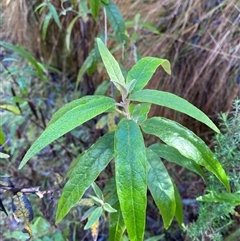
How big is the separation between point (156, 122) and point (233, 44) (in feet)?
2.04

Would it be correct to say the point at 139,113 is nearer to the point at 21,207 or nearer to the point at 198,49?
the point at 21,207

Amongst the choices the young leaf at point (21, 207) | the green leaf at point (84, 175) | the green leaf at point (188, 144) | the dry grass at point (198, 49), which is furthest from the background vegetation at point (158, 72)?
the green leaf at point (188, 144)

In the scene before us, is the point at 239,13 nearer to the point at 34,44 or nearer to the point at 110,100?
the point at 110,100

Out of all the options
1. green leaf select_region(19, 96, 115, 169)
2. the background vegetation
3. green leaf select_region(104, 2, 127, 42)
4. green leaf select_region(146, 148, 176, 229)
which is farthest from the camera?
the background vegetation

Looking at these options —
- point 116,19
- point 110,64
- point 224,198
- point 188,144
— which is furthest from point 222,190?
point 116,19

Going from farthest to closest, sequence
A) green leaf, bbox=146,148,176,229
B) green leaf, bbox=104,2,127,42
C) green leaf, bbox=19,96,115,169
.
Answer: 1. green leaf, bbox=104,2,127,42
2. green leaf, bbox=146,148,176,229
3. green leaf, bbox=19,96,115,169

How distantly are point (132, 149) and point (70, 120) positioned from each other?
0.31ft

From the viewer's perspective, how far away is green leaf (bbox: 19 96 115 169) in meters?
0.51

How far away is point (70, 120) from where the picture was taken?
527 millimetres

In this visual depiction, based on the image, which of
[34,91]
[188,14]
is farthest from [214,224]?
[34,91]

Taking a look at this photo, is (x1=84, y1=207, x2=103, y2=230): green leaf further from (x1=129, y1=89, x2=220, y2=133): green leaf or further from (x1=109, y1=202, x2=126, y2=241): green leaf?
(x1=129, y1=89, x2=220, y2=133): green leaf

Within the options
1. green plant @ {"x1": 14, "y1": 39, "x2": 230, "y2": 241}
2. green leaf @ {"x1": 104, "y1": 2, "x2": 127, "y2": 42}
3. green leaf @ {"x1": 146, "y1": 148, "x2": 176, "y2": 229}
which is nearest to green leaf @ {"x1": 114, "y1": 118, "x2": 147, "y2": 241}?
green plant @ {"x1": 14, "y1": 39, "x2": 230, "y2": 241}

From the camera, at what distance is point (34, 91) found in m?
1.74

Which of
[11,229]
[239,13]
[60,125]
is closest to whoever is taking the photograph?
[60,125]
